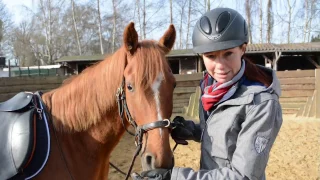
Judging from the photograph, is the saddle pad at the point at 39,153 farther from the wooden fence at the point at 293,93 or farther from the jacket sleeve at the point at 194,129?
the wooden fence at the point at 293,93

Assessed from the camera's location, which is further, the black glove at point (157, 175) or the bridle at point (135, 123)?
the bridle at point (135, 123)

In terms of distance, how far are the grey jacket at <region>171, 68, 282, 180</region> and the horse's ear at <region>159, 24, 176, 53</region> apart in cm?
75

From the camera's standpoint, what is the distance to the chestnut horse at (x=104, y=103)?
5.79ft

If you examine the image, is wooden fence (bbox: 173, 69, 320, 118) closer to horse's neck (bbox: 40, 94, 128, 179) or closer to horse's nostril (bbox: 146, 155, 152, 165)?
horse's neck (bbox: 40, 94, 128, 179)

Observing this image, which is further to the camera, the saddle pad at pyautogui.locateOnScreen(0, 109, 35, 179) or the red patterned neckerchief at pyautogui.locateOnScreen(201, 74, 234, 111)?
the saddle pad at pyautogui.locateOnScreen(0, 109, 35, 179)

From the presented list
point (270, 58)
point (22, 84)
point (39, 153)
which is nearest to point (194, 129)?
point (39, 153)

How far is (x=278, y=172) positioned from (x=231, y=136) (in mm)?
4350

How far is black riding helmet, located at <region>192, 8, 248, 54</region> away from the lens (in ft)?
4.82

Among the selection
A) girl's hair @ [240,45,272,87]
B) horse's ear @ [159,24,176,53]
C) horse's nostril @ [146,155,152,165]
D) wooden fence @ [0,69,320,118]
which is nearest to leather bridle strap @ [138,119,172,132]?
horse's nostril @ [146,155,152,165]

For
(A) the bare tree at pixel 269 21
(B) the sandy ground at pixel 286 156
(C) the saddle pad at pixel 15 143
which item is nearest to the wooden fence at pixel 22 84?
(B) the sandy ground at pixel 286 156

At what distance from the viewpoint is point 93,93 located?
2.05 meters

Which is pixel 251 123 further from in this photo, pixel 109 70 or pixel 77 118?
pixel 77 118

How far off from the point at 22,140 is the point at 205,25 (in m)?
1.30

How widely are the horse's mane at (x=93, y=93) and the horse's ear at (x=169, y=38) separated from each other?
0.11m
